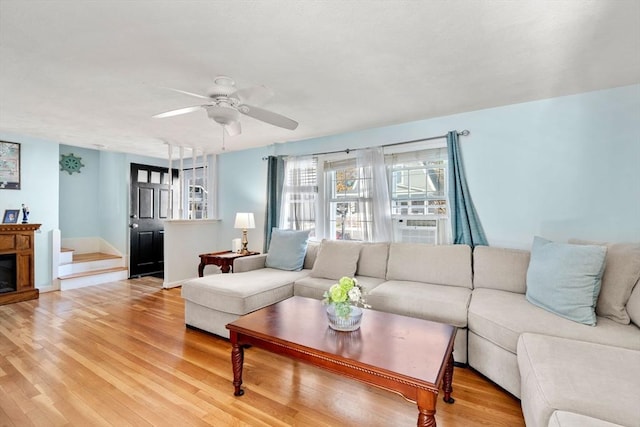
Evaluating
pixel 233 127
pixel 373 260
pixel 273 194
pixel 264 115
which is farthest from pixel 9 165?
pixel 373 260

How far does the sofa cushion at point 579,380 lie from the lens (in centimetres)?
113

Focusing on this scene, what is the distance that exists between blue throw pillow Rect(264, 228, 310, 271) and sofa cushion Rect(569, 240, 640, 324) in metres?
2.66

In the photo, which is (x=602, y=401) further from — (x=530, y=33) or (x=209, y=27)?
(x=209, y=27)

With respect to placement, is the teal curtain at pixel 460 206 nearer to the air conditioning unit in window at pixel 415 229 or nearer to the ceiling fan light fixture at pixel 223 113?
the air conditioning unit in window at pixel 415 229

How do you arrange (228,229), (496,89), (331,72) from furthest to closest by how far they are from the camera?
(228,229), (496,89), (331,72)

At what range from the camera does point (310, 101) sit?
2750 mm

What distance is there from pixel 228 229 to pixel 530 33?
468 cm

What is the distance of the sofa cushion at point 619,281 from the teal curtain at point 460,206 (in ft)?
3.43

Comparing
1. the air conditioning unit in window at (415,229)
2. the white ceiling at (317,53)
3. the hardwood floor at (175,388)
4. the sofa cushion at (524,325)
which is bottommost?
the hardwood floor at (175,388)

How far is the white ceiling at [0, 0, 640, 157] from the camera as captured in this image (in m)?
1.51

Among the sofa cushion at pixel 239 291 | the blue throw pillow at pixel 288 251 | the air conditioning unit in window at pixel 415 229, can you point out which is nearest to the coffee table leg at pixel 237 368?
the sofa cushion at pixel 239 291

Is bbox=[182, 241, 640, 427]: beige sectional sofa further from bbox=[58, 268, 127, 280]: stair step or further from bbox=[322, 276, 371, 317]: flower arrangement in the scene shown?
bbox=[58, 268, 127, 280]: stair step

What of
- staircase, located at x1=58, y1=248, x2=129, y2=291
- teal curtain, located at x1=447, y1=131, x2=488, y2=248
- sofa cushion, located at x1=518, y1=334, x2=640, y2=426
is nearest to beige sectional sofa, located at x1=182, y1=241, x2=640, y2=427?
sofa cushion, located at x1=518, y1=334, x2=640, y2=426

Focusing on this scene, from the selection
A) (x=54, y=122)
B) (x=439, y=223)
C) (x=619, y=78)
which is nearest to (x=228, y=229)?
(x=54, y=122)
